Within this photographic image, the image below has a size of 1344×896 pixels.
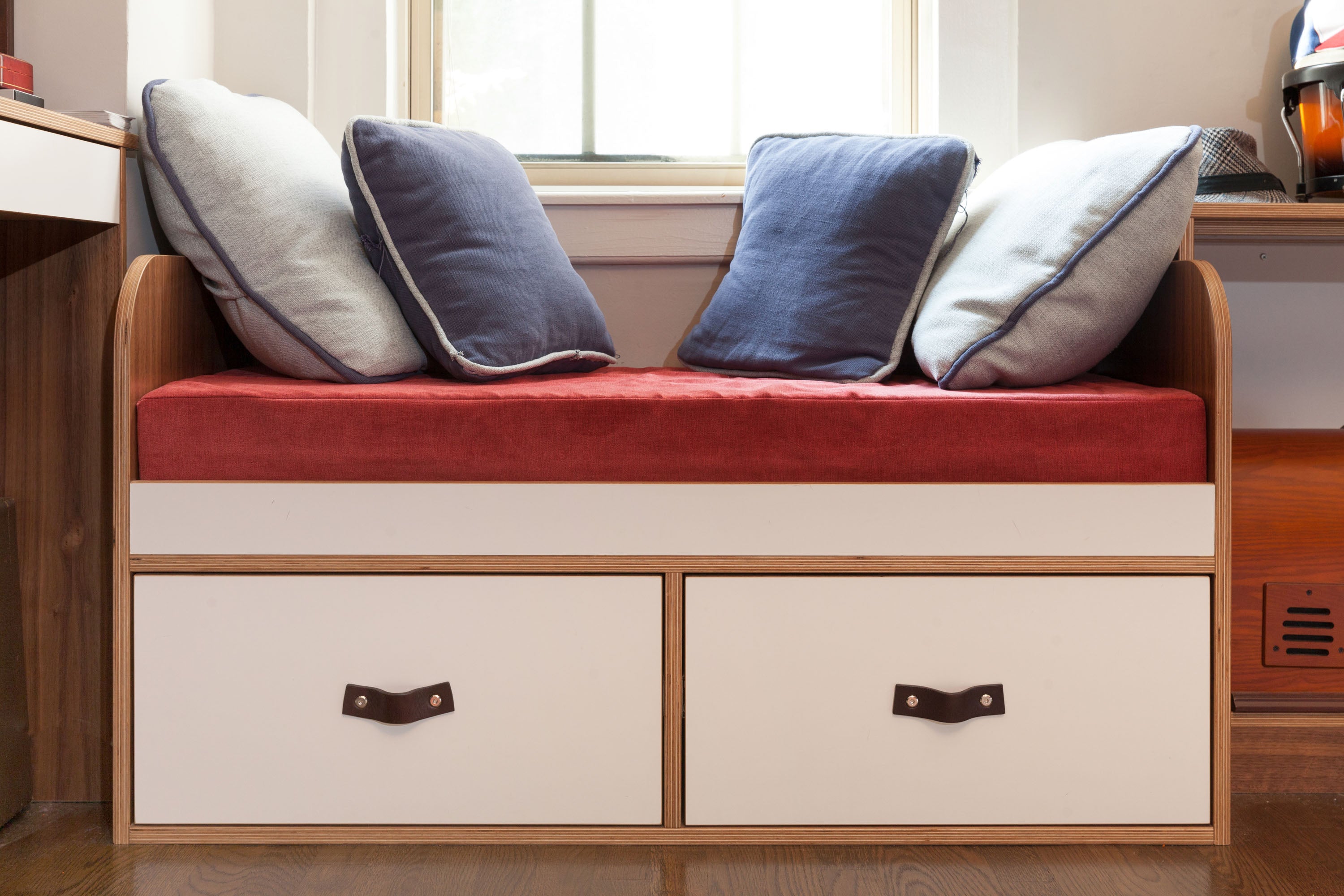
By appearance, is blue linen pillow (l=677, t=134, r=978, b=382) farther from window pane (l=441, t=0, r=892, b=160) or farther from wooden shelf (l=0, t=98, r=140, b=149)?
wooden shelf (l=0, t=98, r=140, b=149)

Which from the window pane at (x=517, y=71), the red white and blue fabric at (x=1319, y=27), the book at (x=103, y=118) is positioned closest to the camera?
the book at (x=103, y=118)

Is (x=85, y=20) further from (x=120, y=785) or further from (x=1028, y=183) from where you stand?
(x=1028, y=183)

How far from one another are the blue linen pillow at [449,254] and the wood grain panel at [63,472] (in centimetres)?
32

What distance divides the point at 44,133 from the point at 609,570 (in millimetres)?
778

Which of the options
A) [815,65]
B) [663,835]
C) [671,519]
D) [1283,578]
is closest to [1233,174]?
[1283,578]

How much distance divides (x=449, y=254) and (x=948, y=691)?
79cm

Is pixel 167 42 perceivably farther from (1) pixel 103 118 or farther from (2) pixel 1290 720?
(2) pixel 1290 720

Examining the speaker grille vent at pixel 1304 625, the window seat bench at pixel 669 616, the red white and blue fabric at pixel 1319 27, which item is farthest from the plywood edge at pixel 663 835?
the red white and blue fabric at pixel 1319 27

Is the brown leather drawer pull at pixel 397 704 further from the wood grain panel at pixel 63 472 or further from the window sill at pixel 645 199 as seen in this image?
the window sill at pixel 645 199

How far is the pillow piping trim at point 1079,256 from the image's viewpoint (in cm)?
111

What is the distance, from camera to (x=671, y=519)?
1057 mm

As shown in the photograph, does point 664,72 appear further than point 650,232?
Yes

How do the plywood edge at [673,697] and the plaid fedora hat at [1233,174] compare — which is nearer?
the plywood edge at [673,697]

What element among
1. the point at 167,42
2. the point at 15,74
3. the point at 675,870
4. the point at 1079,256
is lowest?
the point at 675,870
